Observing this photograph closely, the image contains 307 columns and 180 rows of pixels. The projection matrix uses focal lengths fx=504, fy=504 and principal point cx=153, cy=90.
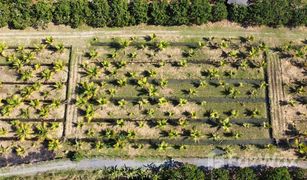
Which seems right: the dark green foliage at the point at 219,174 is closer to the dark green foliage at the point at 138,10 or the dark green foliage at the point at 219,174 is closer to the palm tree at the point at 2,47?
the dark green foliage at the point at 138,10

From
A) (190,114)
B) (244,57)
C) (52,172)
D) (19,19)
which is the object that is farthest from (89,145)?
(244,57)

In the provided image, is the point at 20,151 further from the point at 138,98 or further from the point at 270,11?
the point at 270,11

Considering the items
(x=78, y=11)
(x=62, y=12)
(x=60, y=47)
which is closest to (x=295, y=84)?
(x=78, y=11)

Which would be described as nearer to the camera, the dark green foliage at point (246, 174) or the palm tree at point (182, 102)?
the dark green foliage at point (246, 174)

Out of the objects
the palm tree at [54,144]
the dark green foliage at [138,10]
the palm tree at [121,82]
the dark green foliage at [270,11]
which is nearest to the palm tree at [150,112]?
the palm tree at [121,82]

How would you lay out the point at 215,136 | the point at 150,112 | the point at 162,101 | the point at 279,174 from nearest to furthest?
1. the point at 279,174
2. the point at 215,136
3. the point at 150,112
4. the point at 162,101

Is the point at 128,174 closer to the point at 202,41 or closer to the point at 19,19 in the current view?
the point at 202,41

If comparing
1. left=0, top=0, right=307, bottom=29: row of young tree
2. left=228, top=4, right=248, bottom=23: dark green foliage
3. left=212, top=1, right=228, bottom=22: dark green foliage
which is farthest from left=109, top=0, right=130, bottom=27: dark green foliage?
left=228, top=4, right=248, bottom=23: dark green foliage

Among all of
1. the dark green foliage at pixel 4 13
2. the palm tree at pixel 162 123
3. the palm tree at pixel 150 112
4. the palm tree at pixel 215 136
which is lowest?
the palm tree at pixel 215 136
